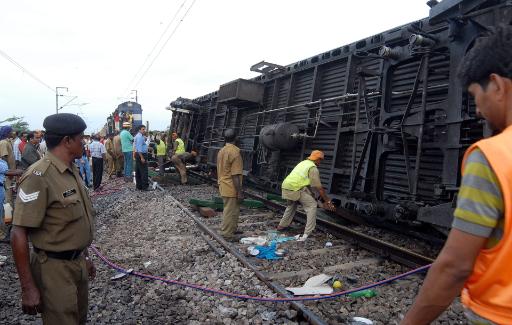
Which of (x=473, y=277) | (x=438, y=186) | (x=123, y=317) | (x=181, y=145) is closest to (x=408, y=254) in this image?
(x=438, y=186)

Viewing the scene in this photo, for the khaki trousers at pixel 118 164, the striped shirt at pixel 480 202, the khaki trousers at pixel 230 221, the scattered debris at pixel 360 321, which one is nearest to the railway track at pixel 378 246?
the scattered debris at pixel 360 321

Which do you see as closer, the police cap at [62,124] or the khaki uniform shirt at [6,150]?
the police cap at [62,124]

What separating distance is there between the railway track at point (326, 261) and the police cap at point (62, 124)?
255 cm

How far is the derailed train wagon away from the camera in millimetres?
4660

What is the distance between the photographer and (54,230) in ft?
7.48

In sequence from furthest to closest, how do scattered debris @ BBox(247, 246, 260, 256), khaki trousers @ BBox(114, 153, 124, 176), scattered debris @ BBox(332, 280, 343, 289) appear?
khaki trousers @ BBox(114, 153, 124, 176) → scattered debris @ BBox(247, 246, 260, 256) → scattered debris @ BBox(332, 280, 343, 289)

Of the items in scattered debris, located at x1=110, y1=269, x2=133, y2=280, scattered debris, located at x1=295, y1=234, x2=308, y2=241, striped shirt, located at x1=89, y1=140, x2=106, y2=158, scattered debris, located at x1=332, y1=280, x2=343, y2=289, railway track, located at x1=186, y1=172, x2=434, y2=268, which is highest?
striped shirt, located at x1=89, y1=140, x2=106, y2=158

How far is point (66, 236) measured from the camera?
233 cm

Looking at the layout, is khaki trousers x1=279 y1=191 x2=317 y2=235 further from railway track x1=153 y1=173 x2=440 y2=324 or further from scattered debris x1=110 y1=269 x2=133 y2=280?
scattered debris x1=110 y1=269 x2=133 y2=280

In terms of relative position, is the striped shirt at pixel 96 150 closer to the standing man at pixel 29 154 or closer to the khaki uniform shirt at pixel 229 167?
the standing man at pixel 29 154

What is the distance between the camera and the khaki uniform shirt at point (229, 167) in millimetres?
6414

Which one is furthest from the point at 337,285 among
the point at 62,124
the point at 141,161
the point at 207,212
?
Result: the point at 141,161

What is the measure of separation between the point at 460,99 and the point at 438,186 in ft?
3.74

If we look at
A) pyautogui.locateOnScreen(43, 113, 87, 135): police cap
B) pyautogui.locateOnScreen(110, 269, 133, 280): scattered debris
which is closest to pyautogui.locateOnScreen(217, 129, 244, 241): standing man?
pyautogui.locateOnScreen(110, 269, 133, 280): scattered debris
